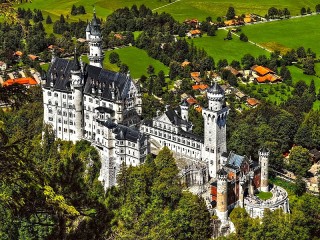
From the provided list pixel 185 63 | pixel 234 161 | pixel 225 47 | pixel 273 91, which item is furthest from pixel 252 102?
pixel 234 161

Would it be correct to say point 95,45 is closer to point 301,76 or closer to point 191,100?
point 191,100

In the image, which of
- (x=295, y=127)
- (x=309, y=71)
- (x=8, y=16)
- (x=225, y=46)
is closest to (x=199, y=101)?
(x=295, y=127)

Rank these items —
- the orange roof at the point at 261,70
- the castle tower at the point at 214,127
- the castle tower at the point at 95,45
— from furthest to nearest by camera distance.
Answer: the orange roof at the point at 261,70 < the castle tower at the point at 95,45 < the castle tower at the point at 214,127

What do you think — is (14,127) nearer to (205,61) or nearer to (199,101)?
(199,101)

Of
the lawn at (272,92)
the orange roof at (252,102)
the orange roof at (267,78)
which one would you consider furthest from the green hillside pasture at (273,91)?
the orange roof at (252,102)

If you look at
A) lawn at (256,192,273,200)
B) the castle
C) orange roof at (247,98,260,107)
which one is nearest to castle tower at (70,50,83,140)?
the castle

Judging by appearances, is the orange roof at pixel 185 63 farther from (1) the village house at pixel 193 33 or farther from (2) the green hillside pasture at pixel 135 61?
(1) the village house at pixel 193 33
